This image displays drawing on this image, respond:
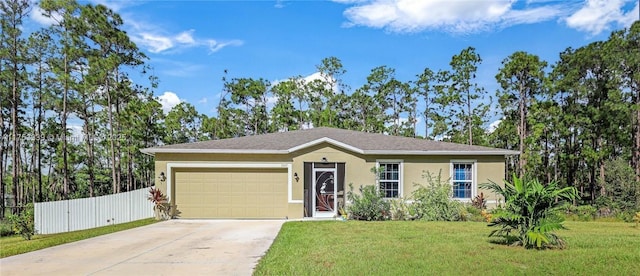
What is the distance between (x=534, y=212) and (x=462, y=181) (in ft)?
26.7

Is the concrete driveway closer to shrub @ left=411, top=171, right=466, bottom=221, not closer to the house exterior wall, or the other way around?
the house exterior wall

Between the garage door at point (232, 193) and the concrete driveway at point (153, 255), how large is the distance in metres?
3.76

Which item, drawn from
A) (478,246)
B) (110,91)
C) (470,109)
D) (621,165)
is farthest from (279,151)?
(470,109)

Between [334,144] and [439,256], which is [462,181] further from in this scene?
[439,256]

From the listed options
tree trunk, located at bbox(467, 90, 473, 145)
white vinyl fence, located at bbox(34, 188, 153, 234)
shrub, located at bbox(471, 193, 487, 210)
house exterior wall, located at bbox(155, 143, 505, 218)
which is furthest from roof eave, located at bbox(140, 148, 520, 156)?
tree trunk, located at bbox(467, 90, 473, 145)

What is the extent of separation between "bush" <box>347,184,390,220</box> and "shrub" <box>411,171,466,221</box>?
1030 millimetres

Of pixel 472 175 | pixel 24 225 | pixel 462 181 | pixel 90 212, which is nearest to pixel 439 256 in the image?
pixel 462 181

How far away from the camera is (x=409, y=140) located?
55.0ft

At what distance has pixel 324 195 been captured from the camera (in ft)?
49.2

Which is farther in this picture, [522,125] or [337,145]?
[522,125]

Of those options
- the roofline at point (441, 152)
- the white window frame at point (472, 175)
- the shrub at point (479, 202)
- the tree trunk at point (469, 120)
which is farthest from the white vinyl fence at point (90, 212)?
the tree trunk at point (469, 120)

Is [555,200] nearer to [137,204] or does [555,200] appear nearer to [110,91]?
[137,204]

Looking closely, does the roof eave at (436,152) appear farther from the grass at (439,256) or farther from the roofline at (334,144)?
the grass at (439,256)

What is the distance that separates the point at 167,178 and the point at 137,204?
1.70 meters
